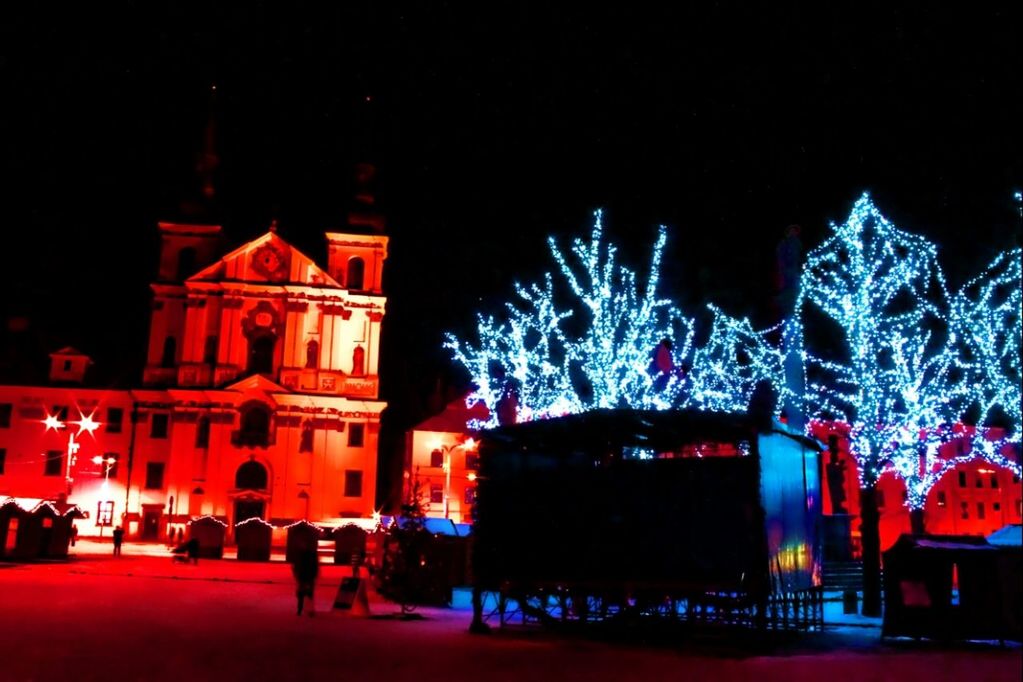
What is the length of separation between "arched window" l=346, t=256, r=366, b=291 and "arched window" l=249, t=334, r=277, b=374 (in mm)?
6411

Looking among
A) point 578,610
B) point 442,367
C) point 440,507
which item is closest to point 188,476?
point 440,507

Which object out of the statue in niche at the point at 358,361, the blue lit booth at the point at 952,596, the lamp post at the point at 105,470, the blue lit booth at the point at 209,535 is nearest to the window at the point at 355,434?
the statue in niche at the point at 358,361

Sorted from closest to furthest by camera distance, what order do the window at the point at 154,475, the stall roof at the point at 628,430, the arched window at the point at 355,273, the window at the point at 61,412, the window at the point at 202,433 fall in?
the stall roof at the point at 628,430 → the window at the point at 154,475 → the window at the point at 202,433 → the window at the point at 61,412 → the arched window at the point at 355,273

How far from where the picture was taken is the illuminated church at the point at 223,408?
2480 inches

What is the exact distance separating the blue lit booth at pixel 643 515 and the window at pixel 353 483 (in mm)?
44242

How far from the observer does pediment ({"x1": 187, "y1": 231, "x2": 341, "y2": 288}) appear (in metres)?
66.1

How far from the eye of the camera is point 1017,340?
93.7 feet

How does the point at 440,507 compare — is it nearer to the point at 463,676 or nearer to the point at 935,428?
the point at 935,428

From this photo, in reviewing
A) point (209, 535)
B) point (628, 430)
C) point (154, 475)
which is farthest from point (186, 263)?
point (628, 430)

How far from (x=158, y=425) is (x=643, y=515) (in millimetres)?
52568

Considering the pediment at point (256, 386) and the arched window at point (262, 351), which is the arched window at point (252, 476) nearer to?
the pediment at point (256, 386)

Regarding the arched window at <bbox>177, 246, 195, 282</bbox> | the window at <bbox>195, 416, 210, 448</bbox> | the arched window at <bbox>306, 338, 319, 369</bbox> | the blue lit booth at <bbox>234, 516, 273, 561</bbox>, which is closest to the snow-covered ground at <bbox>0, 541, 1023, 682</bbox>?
the blue lit booth at <bbox>234, 516, 273, 561</bbox>

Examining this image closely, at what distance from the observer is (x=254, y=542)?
48.2m

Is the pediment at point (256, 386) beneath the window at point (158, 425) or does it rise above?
above
